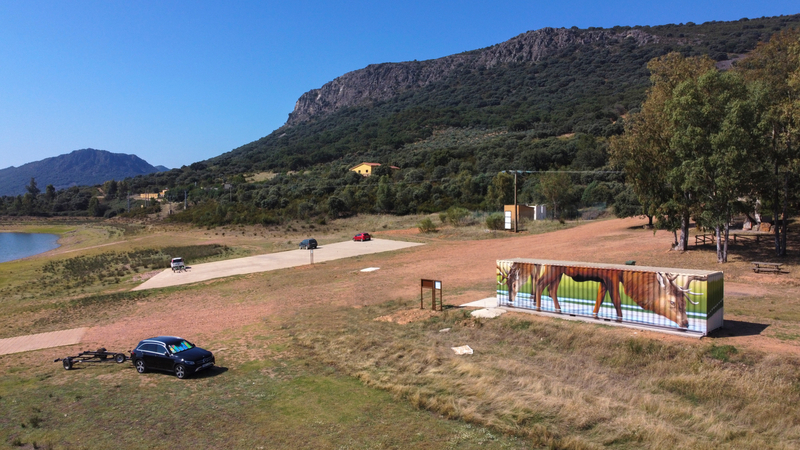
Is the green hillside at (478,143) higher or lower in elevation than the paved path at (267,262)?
higher

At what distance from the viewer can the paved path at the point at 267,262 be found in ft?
120

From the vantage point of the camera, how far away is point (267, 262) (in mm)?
43219

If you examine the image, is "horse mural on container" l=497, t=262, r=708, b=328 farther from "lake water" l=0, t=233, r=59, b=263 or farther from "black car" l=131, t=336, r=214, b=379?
"lake water" l=0, t=233, r=59, b=263

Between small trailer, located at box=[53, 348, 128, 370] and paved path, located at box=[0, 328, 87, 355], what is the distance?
3406 millimetres

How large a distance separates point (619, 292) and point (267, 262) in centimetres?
3212

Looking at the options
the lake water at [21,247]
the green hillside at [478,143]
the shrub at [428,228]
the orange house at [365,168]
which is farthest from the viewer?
the orange house at [365,168]

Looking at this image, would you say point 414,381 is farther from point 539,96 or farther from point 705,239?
point 539,96

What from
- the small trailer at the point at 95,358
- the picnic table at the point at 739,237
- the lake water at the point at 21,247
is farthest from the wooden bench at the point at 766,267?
the lake water at the point at 21,247

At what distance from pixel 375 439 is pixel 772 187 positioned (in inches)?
1027

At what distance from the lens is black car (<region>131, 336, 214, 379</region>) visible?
15570mm

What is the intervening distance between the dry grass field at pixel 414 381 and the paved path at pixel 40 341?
0.94 m

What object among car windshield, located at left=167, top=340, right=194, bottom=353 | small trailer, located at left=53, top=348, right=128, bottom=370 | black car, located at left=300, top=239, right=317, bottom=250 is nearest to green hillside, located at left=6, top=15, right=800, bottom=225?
black car, located at left=300, top=239, right=317, bottom=250

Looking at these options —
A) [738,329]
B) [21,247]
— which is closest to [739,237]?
[738,329]

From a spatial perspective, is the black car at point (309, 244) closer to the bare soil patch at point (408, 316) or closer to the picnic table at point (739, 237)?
the bare soil patch at point (408, 316)
